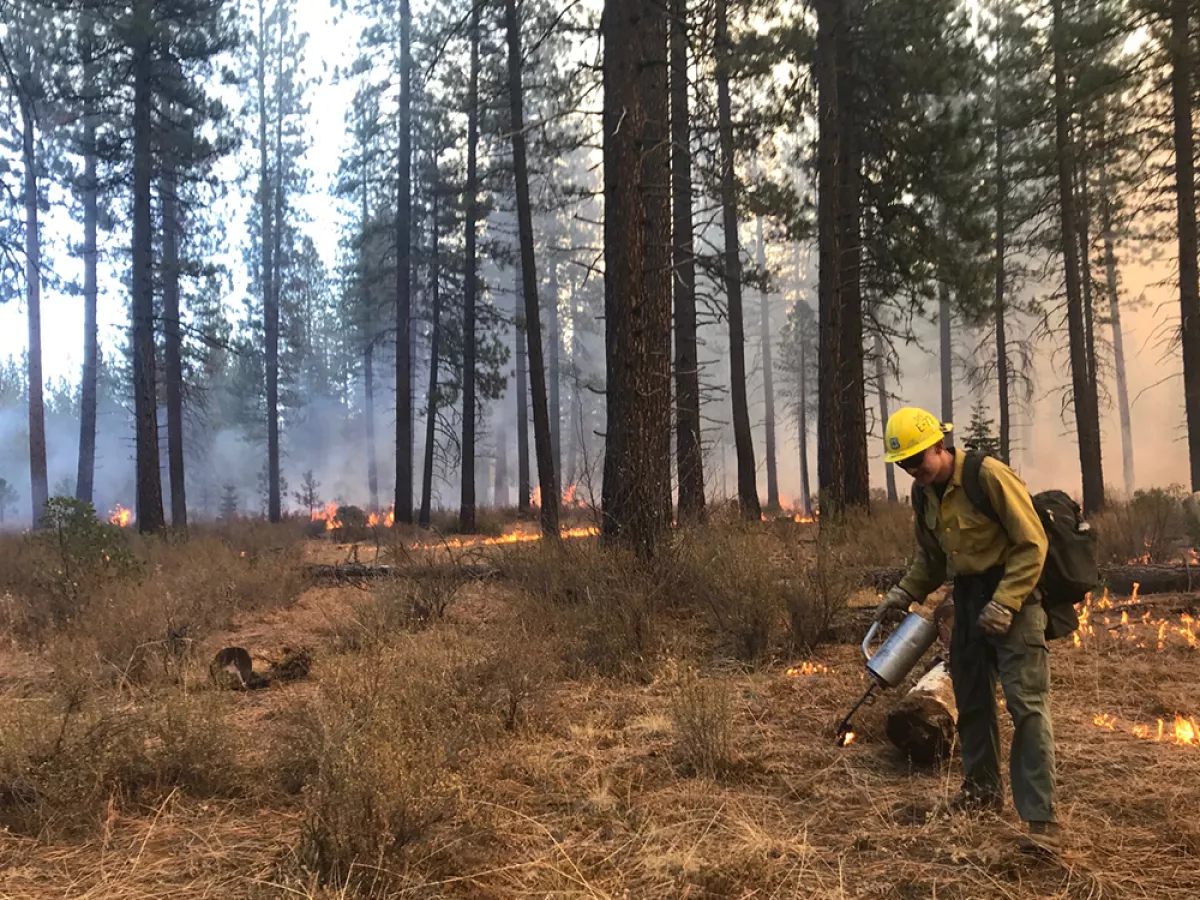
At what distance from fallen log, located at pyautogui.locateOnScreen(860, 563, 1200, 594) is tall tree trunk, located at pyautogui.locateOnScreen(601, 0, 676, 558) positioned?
2.38 meters

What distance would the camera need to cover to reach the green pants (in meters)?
3.02

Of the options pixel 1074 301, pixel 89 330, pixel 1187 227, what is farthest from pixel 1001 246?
pixel 89 330

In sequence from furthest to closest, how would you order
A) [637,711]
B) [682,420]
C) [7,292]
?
[7,292] < [682,420] < [637,711]

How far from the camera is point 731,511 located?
27.5 ft

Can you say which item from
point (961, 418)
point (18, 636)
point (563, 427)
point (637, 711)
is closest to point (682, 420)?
point (637, 711)

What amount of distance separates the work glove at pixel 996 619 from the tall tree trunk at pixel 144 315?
1523 centimetres

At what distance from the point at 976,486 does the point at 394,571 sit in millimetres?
6204

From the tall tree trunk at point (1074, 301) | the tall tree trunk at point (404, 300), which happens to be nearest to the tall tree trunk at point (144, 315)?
the tall tree trunk at point (404, 300)

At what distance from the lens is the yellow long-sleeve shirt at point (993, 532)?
3.04 meters

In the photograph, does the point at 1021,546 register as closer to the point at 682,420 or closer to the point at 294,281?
the point at 682,420

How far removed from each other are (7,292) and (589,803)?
27.1m

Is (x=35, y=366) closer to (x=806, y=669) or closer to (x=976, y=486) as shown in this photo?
(x=806, y=669)

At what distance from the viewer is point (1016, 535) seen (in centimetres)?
307

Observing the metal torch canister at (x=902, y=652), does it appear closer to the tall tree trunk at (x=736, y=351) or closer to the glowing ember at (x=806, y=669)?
the glowing ember at (x=806, y=669)
